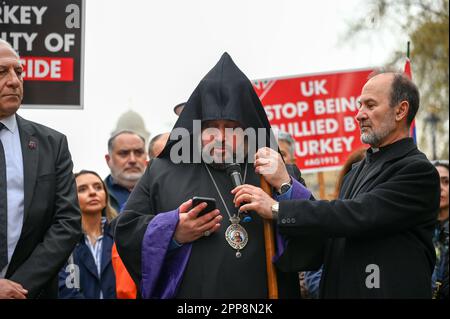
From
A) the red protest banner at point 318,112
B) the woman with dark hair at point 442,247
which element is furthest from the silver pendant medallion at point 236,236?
the red protest banner at point 318,112

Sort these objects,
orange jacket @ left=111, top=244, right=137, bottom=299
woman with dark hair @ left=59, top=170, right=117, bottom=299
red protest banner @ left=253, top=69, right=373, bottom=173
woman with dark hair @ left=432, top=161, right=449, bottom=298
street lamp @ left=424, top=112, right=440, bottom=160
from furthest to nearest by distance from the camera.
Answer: street lamp @ left=424, top=112, right=440, bottom=160
red protest banner @ left=253, top=69, right=373, bottom=173
woman with dark hair @ left=432, top=161, right=449, bottom=298
woman with dark hair @ left=59, top=170, right=117, bottom=299
orange jacket @ left=111, top=244, right=137, bottom=299

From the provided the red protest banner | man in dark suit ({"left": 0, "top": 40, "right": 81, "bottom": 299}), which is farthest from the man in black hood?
the red protest banner

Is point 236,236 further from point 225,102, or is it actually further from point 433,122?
point 433,122

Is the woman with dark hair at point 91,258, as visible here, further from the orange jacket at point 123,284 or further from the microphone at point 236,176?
the microphone at point 236,176

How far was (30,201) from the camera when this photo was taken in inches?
197

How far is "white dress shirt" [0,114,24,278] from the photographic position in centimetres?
496

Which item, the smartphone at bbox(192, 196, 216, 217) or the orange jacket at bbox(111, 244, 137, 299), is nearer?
the smartphone at bbox(192, 196, 216, 217)

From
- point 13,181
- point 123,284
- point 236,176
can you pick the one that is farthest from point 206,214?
point 123,284

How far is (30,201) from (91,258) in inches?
69.2

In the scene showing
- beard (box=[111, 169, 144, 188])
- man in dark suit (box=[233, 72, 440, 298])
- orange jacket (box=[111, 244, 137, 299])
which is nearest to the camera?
man in dark suit (box=[233, 72, 440, 298])

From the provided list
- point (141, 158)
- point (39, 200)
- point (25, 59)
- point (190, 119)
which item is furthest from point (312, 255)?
point (141, 158)

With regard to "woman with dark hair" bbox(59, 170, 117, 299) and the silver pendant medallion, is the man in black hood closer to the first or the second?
the silver pendant medallion

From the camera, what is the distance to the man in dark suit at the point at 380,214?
4.62m
